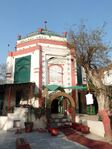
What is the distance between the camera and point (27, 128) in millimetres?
16828

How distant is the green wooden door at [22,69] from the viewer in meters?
24.5

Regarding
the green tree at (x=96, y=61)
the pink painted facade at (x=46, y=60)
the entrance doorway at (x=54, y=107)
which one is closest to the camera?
the green tree at (x=96, y=61)

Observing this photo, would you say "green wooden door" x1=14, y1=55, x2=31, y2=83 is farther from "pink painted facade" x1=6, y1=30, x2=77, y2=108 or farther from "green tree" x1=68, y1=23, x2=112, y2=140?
"green tree" x1=68, y1=23, x2=112, y2=140

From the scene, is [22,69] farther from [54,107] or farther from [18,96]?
[54,107]

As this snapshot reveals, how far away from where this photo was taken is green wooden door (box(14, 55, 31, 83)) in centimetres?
2453

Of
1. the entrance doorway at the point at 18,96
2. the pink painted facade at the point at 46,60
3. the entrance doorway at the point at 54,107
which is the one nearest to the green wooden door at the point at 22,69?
the pink painted facade at the point at 46,60

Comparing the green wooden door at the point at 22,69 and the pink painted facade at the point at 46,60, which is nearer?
the pink painted facade at the point at 46,60

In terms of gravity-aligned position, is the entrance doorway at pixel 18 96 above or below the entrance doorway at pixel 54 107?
above

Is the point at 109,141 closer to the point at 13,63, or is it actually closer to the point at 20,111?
the point at 20,111

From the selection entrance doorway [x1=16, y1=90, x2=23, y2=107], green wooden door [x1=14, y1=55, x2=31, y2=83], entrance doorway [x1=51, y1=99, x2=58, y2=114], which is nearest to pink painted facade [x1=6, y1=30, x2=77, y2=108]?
green wooden door [x1=14, y1=55, x2=31, y2=83]

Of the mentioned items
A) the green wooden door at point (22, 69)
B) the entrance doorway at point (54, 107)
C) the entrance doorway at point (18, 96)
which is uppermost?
the green wooden door at point (22, 69)

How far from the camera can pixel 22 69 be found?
2512cm

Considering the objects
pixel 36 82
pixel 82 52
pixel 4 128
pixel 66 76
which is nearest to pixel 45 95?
pixel 36 82

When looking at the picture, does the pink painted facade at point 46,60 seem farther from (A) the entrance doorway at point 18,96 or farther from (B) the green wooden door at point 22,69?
(A) the entrance doorway at point 18,96
